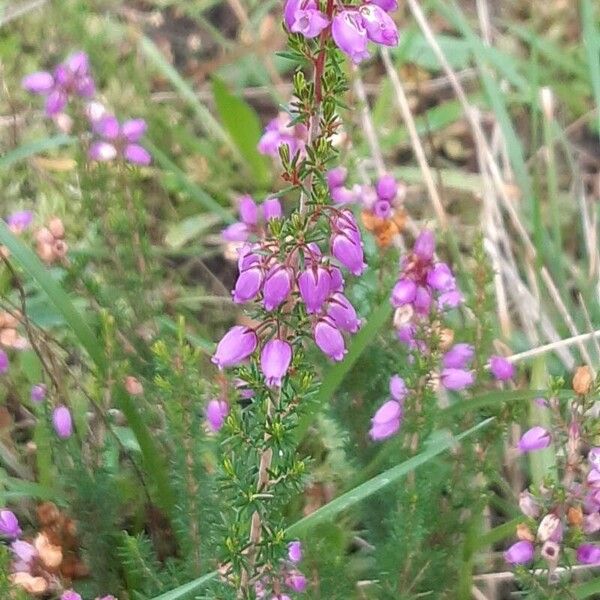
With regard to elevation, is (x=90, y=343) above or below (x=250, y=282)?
below

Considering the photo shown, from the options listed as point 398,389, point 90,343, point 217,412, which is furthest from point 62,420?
point 398,389

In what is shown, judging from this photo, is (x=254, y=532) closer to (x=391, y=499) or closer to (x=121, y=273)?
(x=391, y=499)

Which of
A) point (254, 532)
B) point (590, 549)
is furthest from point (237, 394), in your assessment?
point (590, 549)

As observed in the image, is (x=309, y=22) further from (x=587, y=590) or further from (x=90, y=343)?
(x=587, y=590)

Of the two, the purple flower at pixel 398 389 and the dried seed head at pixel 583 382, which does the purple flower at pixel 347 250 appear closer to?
the dried seed head at pixel 583 382

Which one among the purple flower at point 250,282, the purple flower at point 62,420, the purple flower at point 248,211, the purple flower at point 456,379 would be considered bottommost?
the purple flower at point 456,379

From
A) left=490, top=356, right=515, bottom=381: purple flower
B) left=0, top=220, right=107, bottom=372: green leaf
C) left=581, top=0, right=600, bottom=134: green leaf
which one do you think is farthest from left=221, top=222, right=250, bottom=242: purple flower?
left=581, top=0, right=600, bottom=134: green leaf

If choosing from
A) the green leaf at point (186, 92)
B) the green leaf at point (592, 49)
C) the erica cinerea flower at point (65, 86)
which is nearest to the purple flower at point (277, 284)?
the erica cinerea flower at point (65, 86)
